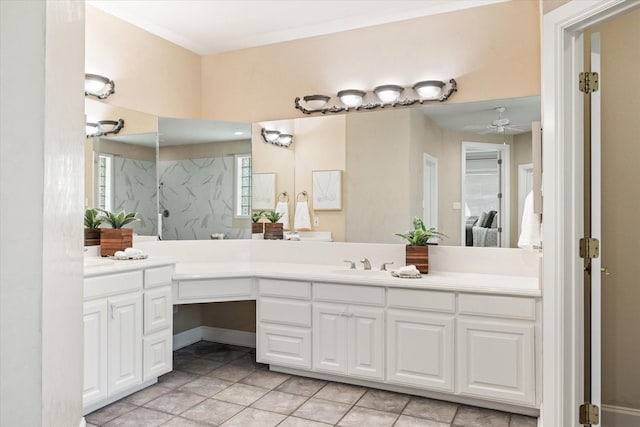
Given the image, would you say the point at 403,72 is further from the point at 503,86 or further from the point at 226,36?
the point at 226,36

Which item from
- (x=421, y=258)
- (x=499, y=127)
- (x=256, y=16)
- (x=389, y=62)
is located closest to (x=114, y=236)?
(x=256, y=16)

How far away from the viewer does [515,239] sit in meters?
3.04

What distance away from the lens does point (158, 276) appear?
303 centimetres

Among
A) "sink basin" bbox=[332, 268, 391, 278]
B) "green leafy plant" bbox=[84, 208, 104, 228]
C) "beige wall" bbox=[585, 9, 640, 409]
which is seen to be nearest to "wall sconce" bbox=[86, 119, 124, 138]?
"green leafy plant" bbox=[84, 208, 104, 228]

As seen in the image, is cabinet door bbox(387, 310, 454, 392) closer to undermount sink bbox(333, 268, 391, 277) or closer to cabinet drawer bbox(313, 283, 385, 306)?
cabinet drawer bbox(313, 283, 385, 306)

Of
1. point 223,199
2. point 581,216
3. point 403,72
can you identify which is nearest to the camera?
point 581,216

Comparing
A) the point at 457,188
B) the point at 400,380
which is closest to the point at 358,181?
the point at 457,188

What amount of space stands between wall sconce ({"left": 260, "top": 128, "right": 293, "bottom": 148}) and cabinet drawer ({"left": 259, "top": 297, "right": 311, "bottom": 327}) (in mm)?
1325

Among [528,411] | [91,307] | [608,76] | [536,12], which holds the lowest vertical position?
[528,411]

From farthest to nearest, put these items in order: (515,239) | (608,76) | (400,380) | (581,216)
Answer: (515,239) < (400,380) < (608,76) < (581,216)

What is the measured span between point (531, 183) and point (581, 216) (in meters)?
1.01

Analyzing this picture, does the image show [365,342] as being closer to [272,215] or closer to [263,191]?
[272,215]

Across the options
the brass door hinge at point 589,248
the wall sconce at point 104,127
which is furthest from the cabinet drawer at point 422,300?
the wall sconce at point 104,127

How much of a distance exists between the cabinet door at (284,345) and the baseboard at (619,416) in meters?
1.76
